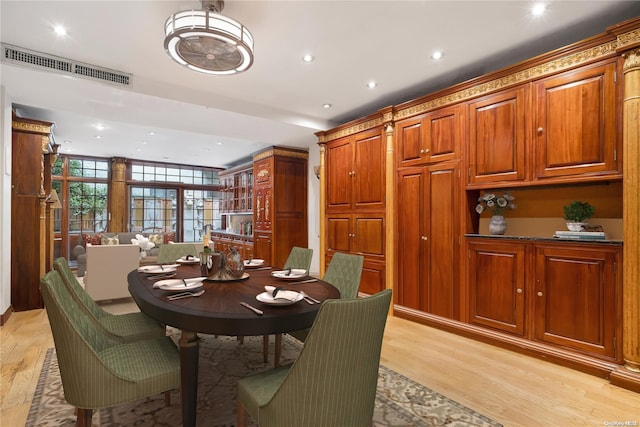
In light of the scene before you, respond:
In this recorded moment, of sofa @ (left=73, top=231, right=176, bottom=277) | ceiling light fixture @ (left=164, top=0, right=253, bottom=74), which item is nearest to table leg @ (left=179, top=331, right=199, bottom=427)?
ceiling light fixture @ (left=164, top=0, right=253, bottom=74)

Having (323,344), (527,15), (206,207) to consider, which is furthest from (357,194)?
(206,207)

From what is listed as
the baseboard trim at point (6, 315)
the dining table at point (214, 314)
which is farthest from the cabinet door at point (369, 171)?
the baseboard trim at point (6, 315)

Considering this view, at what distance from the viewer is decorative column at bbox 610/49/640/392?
7.16 ft

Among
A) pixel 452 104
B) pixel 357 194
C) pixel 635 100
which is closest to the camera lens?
pixel 635 100

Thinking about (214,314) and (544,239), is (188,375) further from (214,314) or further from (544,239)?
(544,239)

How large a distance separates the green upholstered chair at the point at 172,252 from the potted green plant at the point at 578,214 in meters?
3.52

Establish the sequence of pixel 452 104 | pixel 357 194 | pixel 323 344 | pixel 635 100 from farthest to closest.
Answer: pixel 357 194
pixel 452 104
pixel 635 100
pixel 323 344

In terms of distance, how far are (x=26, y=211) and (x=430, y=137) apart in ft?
15.9

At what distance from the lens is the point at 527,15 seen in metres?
2.40

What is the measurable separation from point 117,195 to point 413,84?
7264 millimetres

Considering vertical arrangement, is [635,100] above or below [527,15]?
below

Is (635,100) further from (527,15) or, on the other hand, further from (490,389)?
(490,389)

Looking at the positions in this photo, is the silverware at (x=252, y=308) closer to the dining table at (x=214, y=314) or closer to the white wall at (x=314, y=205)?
the dining table at (x=214, y=314)

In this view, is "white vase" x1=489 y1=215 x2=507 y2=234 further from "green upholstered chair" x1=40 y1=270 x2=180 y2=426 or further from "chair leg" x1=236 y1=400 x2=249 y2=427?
"green upholstered chair" x1=40 y1=270 x2=180 y2=426
